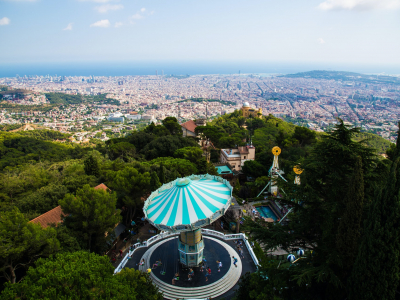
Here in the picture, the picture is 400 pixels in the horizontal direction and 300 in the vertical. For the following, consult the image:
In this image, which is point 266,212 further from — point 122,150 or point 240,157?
point 122,150

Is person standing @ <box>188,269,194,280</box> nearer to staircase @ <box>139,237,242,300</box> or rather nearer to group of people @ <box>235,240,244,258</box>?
staircase @ <box>139,237,242,300</box>

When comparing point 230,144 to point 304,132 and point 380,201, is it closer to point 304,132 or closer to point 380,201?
point 304,132

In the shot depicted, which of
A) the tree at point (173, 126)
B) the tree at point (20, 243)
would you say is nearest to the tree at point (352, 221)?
the tree at point (20, 243)

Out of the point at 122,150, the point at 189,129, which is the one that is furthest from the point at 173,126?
the point at 122,150

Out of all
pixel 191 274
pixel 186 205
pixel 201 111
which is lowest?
pixel 201 111

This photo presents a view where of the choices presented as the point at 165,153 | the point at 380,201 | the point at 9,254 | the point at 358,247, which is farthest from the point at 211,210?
the point at 165,153
